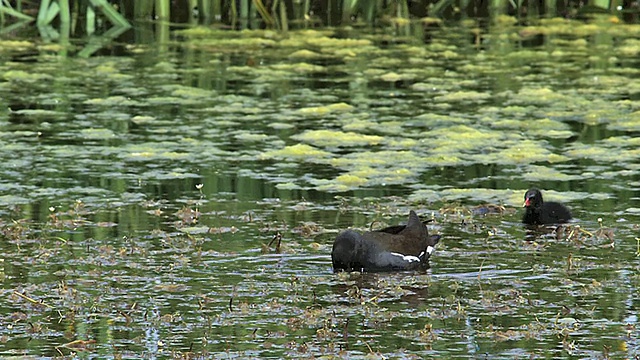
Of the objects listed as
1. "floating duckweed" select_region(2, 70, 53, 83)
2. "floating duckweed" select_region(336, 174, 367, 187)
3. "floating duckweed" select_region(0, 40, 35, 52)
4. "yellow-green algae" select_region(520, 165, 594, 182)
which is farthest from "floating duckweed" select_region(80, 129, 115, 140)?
"floating duckweed" select_region(0, 40, 35, 52)

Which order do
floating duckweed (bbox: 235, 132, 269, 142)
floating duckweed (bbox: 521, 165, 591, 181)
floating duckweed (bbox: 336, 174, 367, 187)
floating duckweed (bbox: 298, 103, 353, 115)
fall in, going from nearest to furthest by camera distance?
floating duckweed (bbox: 336, 174, 367, 187) → floating duckweed (bbox: 521, 165, 591, 181) → floating duckweed (bbox: 235, 132, 269, 142) → floating duckweed (bbox: 298, 103, 353, 115)

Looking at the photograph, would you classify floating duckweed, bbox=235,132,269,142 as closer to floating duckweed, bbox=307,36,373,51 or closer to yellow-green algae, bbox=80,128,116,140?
yellow-green algae, bbox=80,128,116,140

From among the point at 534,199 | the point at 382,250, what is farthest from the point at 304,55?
the point at 382,250

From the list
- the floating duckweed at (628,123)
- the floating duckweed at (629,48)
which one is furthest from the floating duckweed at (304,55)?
the floating duckweed at (628,123)

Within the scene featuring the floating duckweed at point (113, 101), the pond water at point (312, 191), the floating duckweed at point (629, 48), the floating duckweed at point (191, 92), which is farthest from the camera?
the floating duckweed at point (629, 48)

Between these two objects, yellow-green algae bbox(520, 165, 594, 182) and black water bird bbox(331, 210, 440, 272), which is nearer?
black water bird bbox(331, 210, 440, 272)

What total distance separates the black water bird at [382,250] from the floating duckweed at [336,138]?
150 inches

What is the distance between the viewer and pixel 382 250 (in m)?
8.83

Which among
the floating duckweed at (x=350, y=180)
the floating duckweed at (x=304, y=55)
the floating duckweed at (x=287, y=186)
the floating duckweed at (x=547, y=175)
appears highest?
the floating duckweed at (x=304, y=55)

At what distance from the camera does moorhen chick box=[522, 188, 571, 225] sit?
9867 mm

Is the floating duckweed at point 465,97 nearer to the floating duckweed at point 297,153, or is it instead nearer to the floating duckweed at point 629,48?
the floating duckweed at point 297,153

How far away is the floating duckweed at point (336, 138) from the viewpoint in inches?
503

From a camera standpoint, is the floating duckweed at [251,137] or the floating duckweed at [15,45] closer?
the floating duckweed at [251,137]

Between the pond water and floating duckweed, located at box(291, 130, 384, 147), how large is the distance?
5 cm
